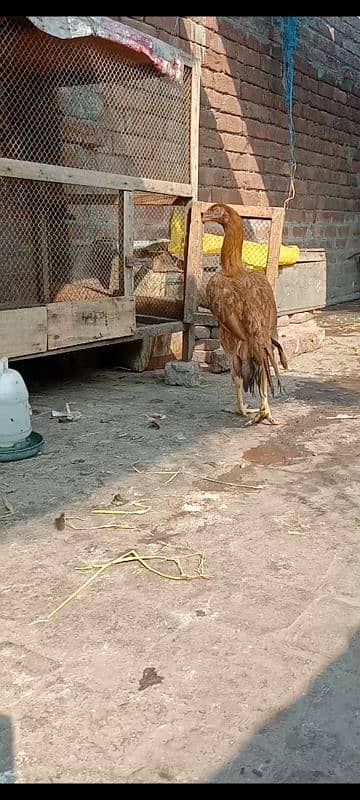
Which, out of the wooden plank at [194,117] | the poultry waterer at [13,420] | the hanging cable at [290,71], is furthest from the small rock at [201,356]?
the hanging cable at [290,71]

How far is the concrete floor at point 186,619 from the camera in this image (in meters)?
1.48

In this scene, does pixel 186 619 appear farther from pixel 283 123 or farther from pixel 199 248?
pixel 283 123

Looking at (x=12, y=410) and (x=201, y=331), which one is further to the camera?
(x=201, y=331)

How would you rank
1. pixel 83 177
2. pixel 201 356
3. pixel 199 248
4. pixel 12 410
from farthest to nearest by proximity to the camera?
1. pixel 201 356
2. pixel 199 248
3. pixel 83 177
4. pixel 12 410

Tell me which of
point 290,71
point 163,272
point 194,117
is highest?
point 290,71

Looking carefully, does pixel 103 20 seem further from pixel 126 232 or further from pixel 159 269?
pixel 159 269

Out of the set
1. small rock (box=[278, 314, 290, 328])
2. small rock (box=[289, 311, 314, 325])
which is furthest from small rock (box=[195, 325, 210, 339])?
small rock (box=[289, 311, 314, 325])

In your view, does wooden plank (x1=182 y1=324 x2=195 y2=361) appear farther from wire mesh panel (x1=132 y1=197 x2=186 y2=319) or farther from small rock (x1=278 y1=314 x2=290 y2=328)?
small rock (x1=278 y1=314 x2=290 y2=328)

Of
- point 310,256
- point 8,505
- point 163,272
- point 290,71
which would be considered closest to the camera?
point 8,505

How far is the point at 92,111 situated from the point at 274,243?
1838mm

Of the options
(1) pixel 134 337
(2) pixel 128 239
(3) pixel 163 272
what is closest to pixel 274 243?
(3) pixel 163 272

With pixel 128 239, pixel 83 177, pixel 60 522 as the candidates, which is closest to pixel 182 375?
pixel 128 239

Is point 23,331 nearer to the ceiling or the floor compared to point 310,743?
nearer to the ceiling

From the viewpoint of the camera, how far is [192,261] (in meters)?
5.66
